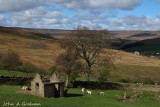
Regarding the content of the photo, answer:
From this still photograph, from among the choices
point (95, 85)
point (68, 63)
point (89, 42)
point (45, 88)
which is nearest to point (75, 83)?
point (95, 85)

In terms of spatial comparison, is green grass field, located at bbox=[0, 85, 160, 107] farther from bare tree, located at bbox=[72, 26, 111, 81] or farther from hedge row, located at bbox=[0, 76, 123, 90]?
bare tree, located at bbox=[72, 26, 111, 81]

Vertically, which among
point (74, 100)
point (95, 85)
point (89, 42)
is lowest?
point (95, 85)

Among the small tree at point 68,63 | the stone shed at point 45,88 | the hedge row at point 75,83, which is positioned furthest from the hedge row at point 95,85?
the stone shed at point 45,88

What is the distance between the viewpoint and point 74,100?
29.7 meters

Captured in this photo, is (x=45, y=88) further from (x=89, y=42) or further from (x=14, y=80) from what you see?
(x=89, y=42)

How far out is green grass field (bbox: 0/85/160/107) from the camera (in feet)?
84.2

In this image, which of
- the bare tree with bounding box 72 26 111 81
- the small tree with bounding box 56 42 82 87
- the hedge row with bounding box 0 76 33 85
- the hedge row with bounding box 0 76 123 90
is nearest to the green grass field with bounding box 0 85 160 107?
the hedge row with bounding box 0 76 33 85

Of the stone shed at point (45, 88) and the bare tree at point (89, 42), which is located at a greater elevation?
the bare tree at point (89, 42)

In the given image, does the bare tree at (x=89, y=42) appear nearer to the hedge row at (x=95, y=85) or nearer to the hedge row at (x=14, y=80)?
the hedge row at (x=95, y=85)

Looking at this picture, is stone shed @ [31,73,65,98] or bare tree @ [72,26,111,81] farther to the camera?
bare tree @ [72,26,111,81]

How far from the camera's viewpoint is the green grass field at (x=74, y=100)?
25.7 metres

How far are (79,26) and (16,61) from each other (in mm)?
25753

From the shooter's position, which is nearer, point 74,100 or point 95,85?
point 74,100

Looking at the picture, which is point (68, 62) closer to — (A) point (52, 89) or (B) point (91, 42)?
(B) point (91, 42)
